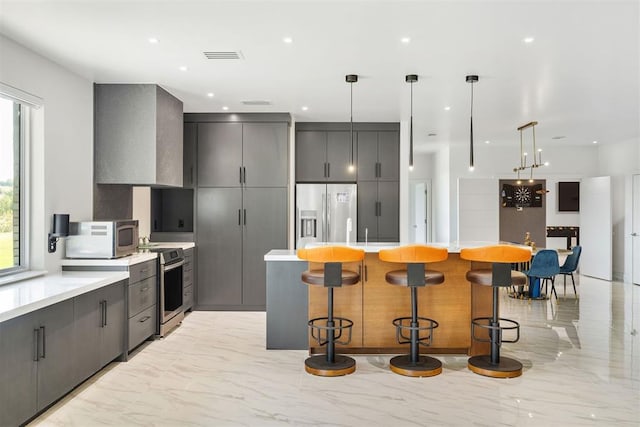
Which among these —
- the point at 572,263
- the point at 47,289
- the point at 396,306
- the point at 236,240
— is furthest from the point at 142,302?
the point at 572,263

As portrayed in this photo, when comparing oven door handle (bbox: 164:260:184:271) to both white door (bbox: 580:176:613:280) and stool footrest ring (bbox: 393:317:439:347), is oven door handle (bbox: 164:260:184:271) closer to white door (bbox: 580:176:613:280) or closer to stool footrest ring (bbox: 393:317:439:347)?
stool footrest ring (bbox: 393:317:439:347)

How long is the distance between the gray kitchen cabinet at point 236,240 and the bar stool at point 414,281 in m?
2.54

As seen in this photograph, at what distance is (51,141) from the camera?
154 inches

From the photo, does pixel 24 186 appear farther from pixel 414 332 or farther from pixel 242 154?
pixel 414 332

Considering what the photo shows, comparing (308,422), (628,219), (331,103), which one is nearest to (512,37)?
(331,103)

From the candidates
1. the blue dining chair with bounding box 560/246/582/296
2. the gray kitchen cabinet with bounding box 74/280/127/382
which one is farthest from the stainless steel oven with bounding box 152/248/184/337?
the blue dining chair with bounding box 560/246/582/296

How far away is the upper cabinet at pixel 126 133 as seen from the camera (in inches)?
185

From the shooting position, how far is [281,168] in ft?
20.0

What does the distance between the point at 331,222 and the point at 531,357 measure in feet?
10.5

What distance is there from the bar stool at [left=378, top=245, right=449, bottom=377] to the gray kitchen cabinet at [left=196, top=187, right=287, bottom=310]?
2538 mm

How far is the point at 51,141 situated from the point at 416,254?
10.4 feet

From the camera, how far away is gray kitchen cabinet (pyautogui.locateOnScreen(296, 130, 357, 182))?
6.76 m

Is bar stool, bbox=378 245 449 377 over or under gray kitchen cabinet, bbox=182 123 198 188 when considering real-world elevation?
under

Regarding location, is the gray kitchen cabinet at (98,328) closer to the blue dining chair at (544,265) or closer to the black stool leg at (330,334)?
the black stool leg at (330,334)
